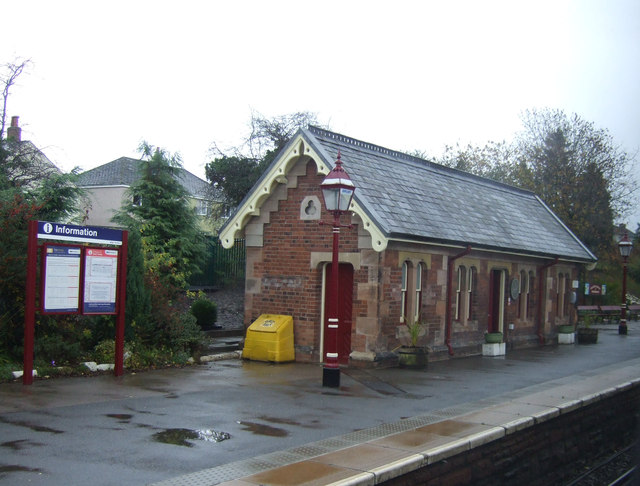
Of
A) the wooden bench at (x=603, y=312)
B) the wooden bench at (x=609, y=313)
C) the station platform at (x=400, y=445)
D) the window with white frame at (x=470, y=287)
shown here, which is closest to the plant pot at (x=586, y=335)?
the window with white frame at (x=470, y=287)

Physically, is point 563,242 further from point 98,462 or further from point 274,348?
point 98,462

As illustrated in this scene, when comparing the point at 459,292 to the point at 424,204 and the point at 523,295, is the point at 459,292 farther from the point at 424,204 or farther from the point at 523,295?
the point at 523,295

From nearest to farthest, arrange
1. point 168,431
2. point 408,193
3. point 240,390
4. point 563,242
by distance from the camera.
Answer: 1. point 168,431
2. point 240,390
3. point 408,193
4. point 563,242

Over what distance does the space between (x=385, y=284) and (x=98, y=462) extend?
9.51 m

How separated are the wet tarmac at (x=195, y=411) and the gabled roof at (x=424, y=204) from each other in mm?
3345

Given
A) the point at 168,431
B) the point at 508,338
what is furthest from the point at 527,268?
the point at 168,431

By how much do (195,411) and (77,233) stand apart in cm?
380

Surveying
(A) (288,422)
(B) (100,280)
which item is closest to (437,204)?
(B) (100,280)

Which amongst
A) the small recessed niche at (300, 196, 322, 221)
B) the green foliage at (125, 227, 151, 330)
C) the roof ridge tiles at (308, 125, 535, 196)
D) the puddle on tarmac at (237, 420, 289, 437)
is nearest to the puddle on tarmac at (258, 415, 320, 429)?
the puddle on tarmac at (237, 420, 289, 437)

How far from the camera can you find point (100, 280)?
485 inches

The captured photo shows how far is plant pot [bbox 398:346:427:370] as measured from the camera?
15953mm

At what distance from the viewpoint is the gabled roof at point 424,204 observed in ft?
52.7

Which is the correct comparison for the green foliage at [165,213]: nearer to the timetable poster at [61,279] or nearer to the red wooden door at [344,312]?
the red wooden door at [344,312]

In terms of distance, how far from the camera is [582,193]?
43.4m
